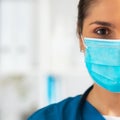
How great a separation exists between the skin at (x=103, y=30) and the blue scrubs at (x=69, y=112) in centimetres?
2

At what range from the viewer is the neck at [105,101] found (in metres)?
1.21

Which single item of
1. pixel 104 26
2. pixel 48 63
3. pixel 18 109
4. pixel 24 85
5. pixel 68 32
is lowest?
A: pixel 18 109

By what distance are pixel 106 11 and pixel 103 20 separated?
0.09 feet

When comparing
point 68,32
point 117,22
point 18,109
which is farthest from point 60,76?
point 117,22

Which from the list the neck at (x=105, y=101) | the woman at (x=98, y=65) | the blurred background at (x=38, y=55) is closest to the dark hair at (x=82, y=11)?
the woman at (x=98, y=65)

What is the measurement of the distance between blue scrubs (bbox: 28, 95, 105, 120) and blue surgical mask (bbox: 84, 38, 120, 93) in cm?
9

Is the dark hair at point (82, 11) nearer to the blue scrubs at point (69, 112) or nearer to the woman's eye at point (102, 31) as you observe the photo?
the woman's eye at point (102, 31)

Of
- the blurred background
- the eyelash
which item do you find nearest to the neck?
the eyelash

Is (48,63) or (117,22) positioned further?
(48,63)

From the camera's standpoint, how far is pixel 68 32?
2496 millimetres

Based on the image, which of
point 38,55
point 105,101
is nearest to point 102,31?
point 105,101

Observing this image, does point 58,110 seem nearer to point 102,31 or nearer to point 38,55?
point 102,31

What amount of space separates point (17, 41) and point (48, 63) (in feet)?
0.92

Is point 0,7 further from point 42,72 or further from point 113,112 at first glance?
point 113,112
